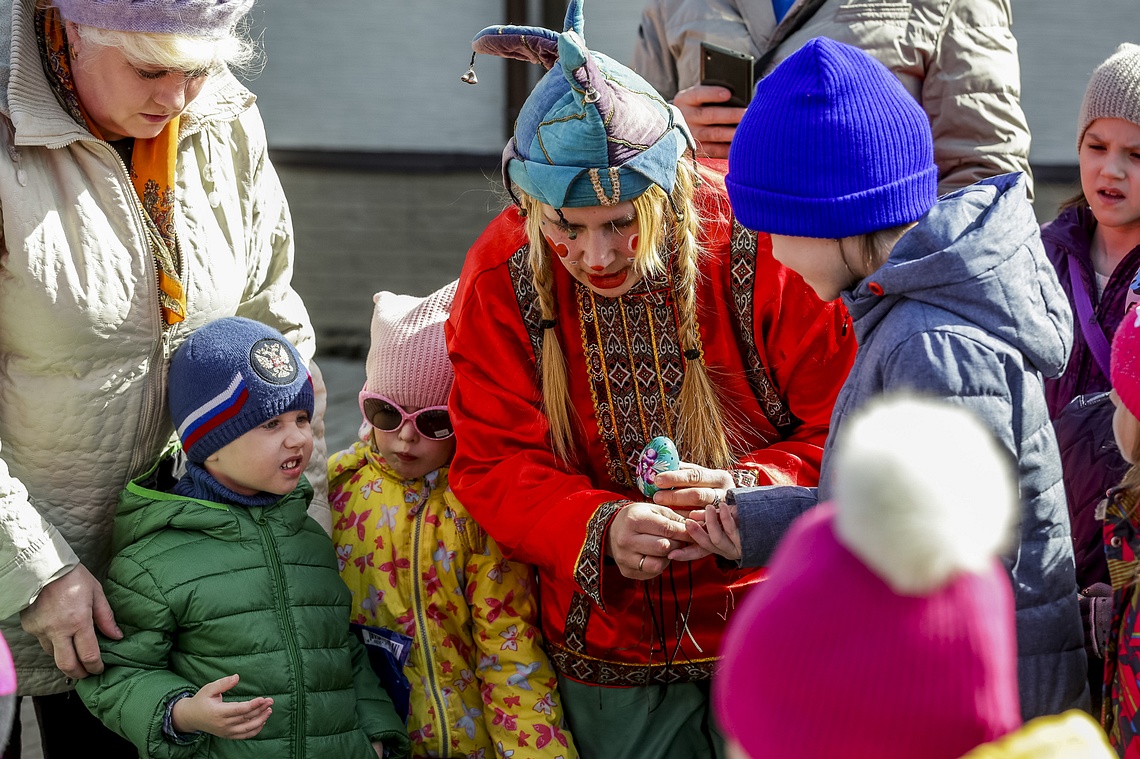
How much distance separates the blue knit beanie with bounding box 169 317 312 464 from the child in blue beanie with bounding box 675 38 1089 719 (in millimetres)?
1092

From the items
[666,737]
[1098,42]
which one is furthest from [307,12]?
[666,737]

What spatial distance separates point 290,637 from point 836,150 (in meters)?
1.44

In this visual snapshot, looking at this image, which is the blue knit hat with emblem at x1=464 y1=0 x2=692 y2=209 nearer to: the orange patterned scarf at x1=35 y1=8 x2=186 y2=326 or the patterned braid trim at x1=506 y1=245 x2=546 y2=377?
the patterned braid trim at x1=506 y1=245 x2=546 y2=377

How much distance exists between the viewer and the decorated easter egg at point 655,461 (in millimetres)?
2383

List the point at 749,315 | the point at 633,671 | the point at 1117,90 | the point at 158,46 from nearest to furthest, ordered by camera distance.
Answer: the point at 158,46
the point at 749,315
the point at 633,671
the point at 1117,90

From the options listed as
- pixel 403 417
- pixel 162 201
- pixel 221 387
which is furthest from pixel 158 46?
pixel 403 417

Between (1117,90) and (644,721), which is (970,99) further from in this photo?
(644,721)

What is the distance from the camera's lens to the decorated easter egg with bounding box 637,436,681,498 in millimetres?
2383

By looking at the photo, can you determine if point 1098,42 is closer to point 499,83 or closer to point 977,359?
point 499,83

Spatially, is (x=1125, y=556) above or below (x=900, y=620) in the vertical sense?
below

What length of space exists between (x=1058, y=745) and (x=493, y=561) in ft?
5.37

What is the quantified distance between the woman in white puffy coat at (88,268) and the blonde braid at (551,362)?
695 millimetres

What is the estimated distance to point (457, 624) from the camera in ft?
8.93

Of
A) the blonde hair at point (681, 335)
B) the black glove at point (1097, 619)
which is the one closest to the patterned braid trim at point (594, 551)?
the blonde hair at point (681, 335)
